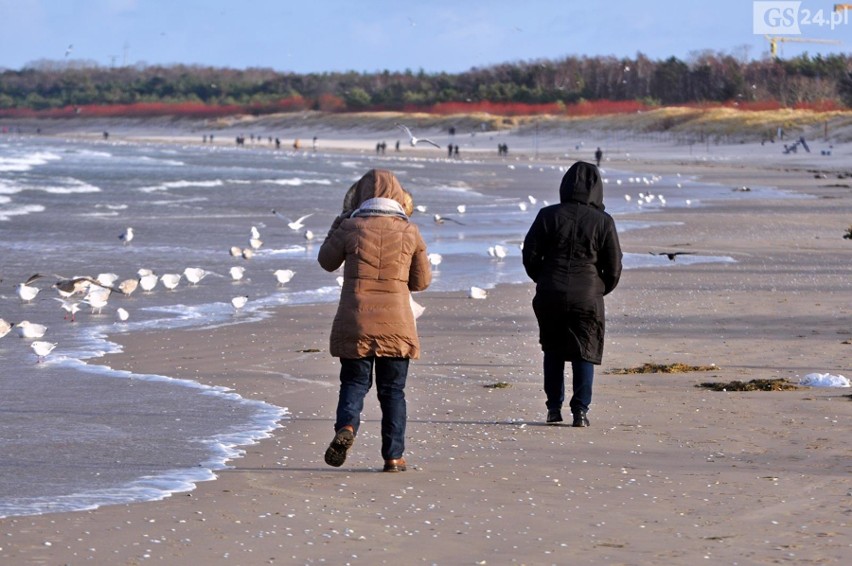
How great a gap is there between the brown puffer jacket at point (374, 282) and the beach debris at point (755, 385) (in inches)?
112

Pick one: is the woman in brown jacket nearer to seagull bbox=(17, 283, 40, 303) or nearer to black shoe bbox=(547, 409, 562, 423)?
black shoe bbox=(547, 409, 562, 423)

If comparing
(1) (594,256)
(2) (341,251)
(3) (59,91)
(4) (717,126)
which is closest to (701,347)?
(1) (594,256)

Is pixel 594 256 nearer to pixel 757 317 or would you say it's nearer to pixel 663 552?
pixel 663 552

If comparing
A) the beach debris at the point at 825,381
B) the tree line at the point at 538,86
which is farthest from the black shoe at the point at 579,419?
the tree line at the point at 538,86

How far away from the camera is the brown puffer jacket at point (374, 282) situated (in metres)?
6.43

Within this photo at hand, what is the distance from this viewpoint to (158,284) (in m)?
15.5

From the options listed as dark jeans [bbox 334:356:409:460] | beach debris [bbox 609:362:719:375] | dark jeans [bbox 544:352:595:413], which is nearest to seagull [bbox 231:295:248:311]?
beach debris [bbox 609:362:719:375]

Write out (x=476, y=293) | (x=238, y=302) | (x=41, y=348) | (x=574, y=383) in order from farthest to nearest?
(x=476, y=293)
(x=238, y=302)
(x=41, y=348)
(x=574, y=383)

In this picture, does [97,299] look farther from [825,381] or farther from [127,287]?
[825,381]

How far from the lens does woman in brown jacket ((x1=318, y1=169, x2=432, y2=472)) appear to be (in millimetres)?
6438

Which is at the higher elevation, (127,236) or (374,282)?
(374,282)

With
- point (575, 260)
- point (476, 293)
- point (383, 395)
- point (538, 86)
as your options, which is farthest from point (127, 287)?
point (538, 86)

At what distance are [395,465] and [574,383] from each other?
1.53 m

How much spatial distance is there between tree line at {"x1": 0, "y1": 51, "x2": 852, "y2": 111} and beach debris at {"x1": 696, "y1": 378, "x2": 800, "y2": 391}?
83900mm
